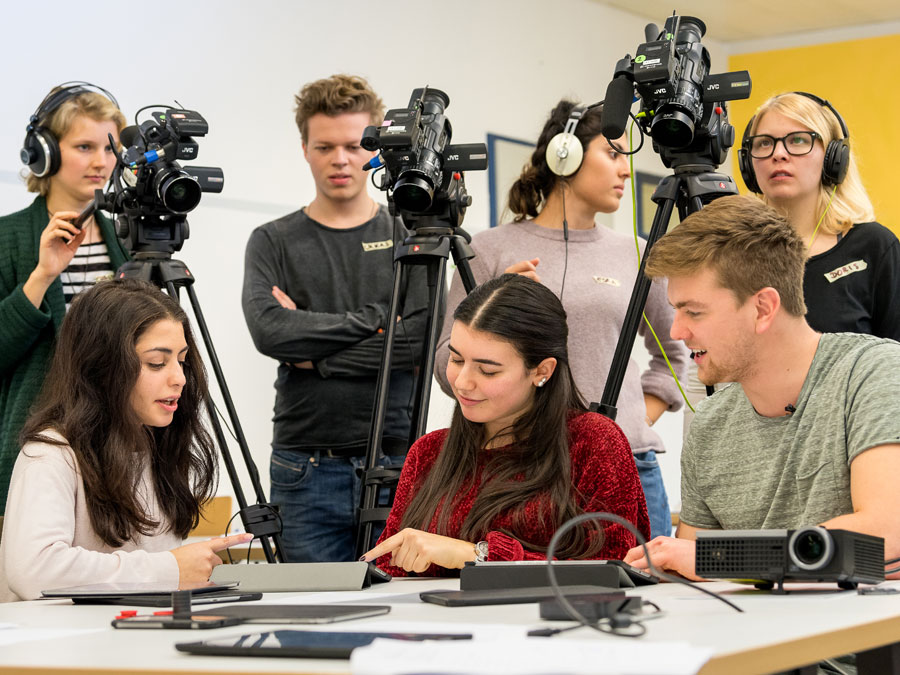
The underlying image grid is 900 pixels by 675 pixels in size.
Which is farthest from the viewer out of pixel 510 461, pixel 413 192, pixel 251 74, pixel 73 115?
pixel 251 74

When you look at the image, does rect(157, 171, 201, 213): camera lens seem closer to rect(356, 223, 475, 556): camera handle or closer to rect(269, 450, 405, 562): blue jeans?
rect(356, 223, 475, 556): camera handle

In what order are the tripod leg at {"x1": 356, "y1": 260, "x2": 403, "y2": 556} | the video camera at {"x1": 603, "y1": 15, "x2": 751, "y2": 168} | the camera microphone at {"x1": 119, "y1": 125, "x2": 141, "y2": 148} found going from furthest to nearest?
the camera microphone at {"x1": 119, "y1": 125, "x2": 141, "y2": 148}, the tripod leg at {"x1": 356, "y1": 260, "x2": 403, "y2": 556}, the video camera at {"x1": 603, "y1": 15, "x2": 751, "y2": 168}

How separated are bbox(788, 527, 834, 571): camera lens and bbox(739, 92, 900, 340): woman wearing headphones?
3.53 feet

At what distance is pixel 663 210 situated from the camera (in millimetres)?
2068

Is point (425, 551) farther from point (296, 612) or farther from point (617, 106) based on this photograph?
point (617, 106)

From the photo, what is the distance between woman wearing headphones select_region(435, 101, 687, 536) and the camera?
7.55 feet

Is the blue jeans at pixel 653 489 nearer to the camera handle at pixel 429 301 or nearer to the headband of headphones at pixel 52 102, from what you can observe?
the camera handle at pixel 429 301

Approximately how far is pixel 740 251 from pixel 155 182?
4.46ft

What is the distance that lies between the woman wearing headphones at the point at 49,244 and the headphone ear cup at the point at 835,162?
165cm

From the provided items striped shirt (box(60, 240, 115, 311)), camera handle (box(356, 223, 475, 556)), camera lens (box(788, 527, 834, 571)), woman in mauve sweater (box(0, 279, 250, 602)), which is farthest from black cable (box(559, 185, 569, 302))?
camera lens (box(788, 527, 834, 571))

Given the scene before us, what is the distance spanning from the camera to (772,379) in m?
1.55

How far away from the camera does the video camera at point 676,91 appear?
1946 mm

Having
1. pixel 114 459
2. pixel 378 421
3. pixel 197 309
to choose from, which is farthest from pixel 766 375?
pixel 197 309

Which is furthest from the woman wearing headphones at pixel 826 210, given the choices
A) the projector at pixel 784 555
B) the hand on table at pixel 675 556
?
the projector at pixel 784 555
